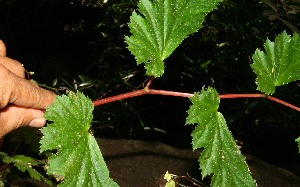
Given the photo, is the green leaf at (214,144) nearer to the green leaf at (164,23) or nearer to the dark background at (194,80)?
the green leaf at (164,23)

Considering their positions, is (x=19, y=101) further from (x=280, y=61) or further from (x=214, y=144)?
(x=280, y=61)

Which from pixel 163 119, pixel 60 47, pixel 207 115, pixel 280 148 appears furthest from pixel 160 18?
pixel 60 47

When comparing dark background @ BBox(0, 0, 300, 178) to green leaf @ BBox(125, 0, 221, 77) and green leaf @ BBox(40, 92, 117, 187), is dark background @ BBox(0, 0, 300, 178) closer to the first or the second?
green leaf @ BBox(125, 0, 221, 77)

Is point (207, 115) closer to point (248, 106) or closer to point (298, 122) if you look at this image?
point (248, 106)

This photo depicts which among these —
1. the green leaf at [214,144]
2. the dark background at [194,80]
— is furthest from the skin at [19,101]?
the dark background at [194,80]

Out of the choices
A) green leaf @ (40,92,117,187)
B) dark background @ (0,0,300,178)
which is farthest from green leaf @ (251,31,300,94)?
dark background @ (0,0,300,178)
